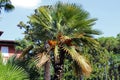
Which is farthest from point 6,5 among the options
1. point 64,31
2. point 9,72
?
point 9,72

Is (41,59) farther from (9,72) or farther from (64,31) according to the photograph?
(9,72)

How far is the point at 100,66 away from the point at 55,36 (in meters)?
55.7

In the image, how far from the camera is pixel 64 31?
16.4m

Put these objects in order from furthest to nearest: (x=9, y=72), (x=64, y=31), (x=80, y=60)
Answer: (x=64, y=31) < (x=80, y=60) < (x=9, y=72)

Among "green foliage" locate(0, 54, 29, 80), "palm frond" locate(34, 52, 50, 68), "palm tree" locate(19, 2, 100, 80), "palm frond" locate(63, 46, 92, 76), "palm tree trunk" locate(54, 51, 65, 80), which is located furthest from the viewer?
"palm tree trunk" locate(54, 51, 65, 80)

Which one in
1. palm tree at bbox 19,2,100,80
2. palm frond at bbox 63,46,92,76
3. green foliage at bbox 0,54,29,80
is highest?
palm tree at bbox 19,2,100,80

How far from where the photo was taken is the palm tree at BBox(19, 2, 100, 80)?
1572 centimetres

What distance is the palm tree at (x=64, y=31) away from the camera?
15.7m

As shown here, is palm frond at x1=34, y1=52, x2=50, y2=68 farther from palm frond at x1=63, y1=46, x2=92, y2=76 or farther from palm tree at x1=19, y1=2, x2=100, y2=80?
palm frond at x1=63, y1=46, x2=92, y2=76

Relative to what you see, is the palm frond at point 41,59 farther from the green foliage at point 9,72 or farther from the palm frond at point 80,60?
the green foliage at point 9,72

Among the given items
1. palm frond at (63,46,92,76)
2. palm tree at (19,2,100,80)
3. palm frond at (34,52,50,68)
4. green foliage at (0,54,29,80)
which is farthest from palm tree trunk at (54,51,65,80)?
green foliage at (0,54,29,80)

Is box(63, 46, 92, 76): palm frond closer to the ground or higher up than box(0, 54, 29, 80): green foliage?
higher up

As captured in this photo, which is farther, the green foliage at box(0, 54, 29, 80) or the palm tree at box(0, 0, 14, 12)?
the palm tree at box(0, 0, 14, 12)

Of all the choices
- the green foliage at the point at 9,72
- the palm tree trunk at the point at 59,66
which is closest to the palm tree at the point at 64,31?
the palm tree trunk at the point at 59,66
